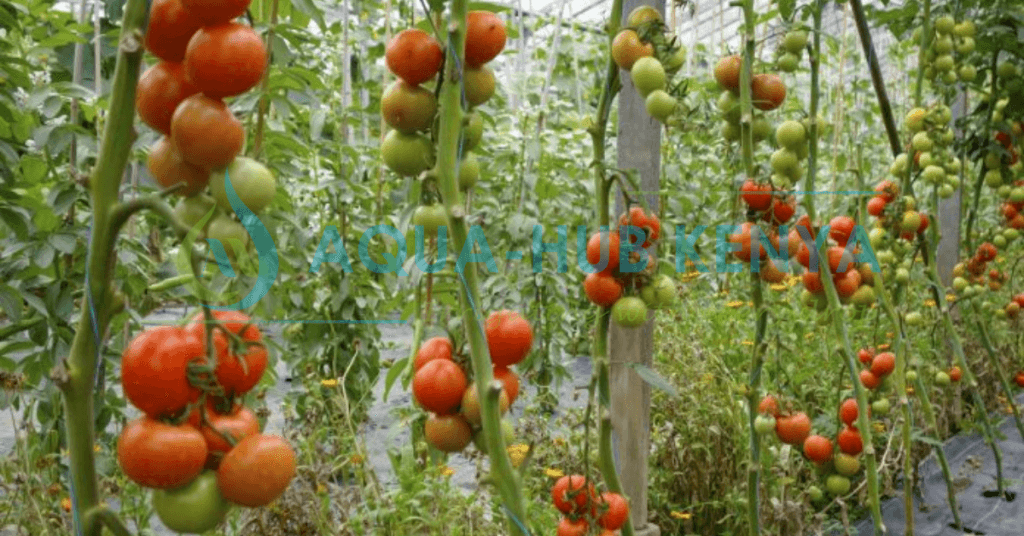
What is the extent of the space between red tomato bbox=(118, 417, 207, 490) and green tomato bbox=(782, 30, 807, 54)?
3.81ft

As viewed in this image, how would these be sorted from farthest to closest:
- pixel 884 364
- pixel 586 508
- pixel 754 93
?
1. pixel 884 364
2. pixel 754 93
3. pixel 586 508

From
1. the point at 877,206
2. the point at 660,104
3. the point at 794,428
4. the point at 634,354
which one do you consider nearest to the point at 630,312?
the point at 660,104

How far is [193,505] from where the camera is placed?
0.41m

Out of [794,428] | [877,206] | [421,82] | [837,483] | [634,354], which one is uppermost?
[421,82]

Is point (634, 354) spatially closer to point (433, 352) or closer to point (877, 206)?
point (433, 352)

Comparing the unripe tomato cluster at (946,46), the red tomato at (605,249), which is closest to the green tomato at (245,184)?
the red tomato at (605,249)

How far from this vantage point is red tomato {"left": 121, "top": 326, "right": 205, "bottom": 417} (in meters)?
0.39

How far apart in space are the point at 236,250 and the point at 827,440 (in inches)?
62.4

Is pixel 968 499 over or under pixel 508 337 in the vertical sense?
under

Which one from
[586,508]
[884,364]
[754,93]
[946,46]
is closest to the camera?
[586,508]

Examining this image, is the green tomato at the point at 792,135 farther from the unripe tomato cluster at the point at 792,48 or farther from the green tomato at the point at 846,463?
the green tomato at the point at 846,463

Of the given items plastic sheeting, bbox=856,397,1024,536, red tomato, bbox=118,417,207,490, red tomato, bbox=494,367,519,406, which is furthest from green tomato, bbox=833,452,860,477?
red tomato, bbox=118,417,207,490

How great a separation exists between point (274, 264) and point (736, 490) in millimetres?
1736

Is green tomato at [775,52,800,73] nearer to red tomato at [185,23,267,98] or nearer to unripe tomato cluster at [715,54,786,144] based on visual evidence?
unripe tomato cluster at [715,54,786,144]
